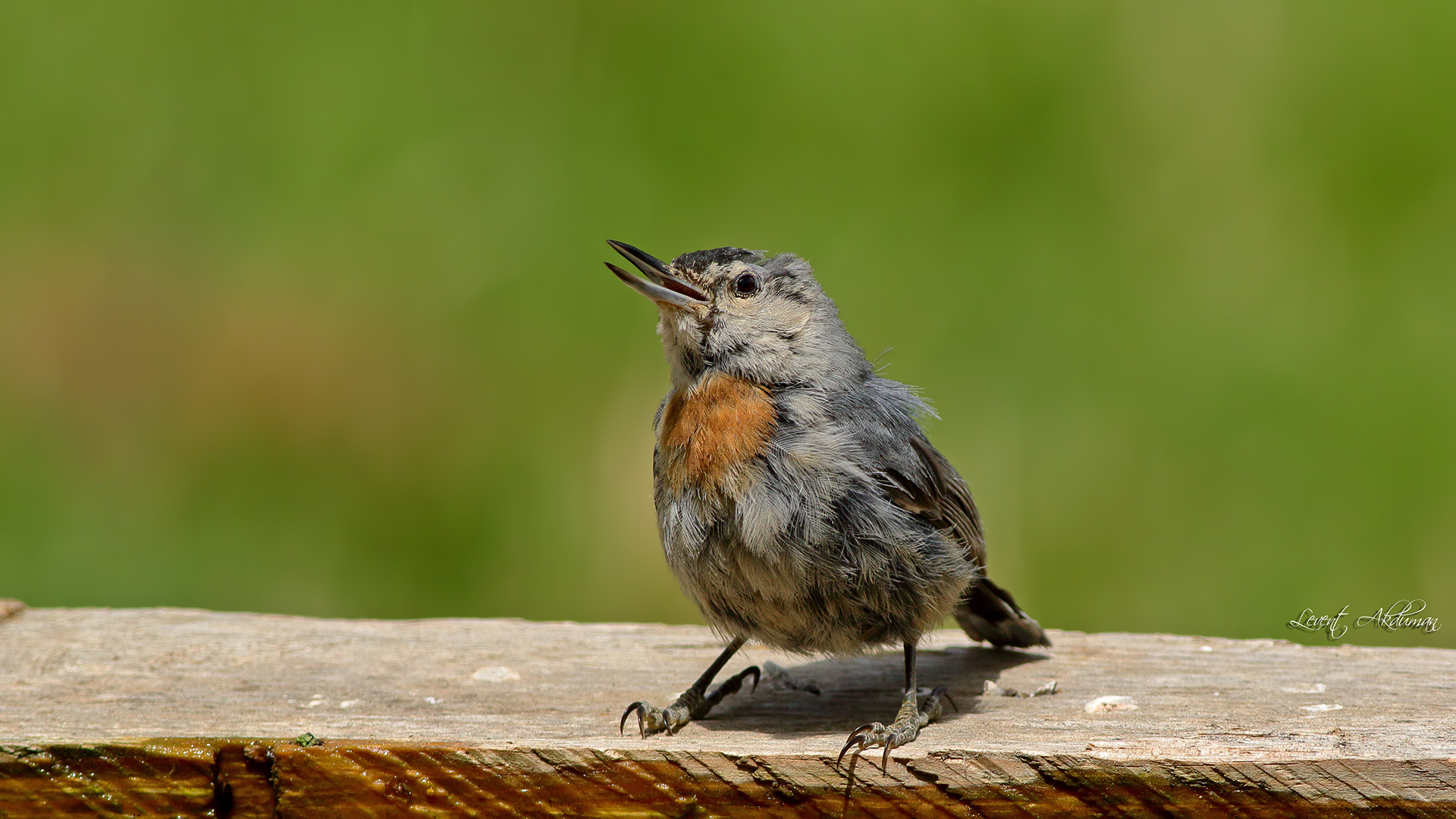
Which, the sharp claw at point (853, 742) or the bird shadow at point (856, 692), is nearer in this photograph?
the sharp claw at point (853, 742)

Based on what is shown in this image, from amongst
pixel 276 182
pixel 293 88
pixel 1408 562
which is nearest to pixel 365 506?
pixel 276 182

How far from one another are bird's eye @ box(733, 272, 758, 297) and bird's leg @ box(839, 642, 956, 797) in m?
1.08

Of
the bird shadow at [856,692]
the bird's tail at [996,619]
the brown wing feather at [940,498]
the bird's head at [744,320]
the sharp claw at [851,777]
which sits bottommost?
the sharp claw at [851,777]

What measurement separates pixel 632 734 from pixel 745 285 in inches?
50.7

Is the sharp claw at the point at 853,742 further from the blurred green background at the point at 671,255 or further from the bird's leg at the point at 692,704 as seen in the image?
the blurred green background at the point at 671,255

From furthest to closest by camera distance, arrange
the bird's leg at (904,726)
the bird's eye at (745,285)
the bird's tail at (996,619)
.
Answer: the bird's tail at (996,619)
the bird's eye at (745,285)
the bird's leg at (904,726)

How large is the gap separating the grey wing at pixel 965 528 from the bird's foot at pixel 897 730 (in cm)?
42

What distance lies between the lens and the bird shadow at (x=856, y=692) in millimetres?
3537

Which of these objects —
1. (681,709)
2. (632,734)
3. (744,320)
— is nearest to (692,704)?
(681,709)

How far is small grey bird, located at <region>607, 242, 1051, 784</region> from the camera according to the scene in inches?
131

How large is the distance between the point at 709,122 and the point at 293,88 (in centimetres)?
206

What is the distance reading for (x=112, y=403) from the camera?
5.89 meters

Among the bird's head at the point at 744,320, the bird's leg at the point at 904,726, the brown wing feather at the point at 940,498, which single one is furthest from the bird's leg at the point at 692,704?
the bird's head at the point at 744,320
